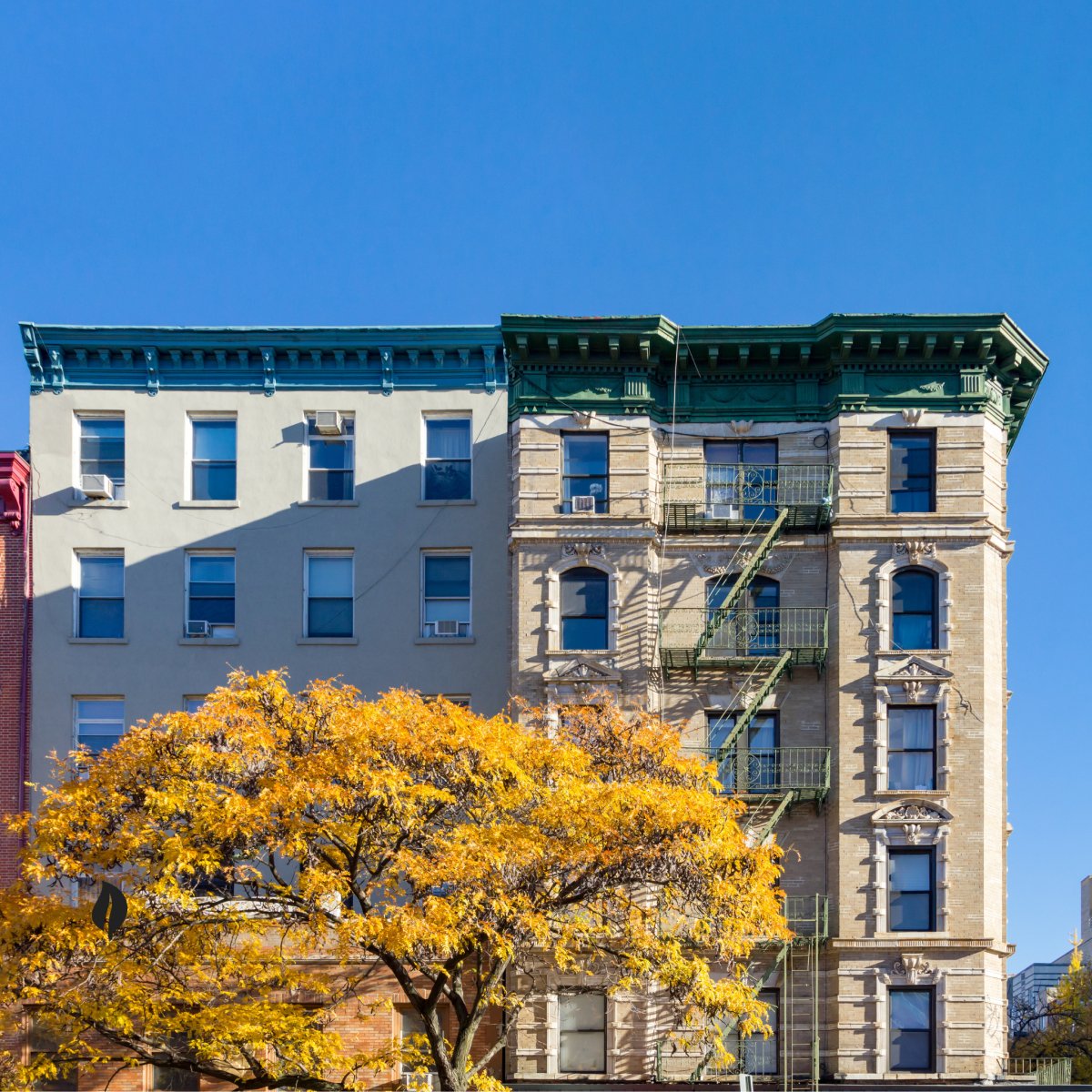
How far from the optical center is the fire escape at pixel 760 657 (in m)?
33.5

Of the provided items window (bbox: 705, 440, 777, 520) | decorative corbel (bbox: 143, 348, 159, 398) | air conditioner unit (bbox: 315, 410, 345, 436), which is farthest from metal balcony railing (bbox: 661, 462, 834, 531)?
decorative corbel (bbox: 143, 348, 159, 398)

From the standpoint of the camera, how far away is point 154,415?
122ft

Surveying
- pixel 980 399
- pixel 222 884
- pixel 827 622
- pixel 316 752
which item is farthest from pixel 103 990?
pixel 980 399

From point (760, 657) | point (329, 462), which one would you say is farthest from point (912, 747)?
point (329, 462)

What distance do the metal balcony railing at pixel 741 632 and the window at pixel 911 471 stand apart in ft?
9.84

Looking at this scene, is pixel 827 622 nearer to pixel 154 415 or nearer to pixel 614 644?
pixel 614 644

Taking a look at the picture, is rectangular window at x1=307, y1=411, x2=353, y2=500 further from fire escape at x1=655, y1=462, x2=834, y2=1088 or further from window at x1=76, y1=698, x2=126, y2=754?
fire escape at x1=655, y1=462, x2=834, y2=1088

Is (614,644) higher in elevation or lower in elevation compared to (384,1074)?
higher

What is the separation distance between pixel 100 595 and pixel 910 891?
18.8m

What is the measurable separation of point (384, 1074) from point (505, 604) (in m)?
10.2

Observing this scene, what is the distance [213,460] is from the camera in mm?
37406

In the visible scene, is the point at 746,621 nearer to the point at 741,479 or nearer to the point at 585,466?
the point at 741,479

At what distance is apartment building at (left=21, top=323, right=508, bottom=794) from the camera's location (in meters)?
36.4

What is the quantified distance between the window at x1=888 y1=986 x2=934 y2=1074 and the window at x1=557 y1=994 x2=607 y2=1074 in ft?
19.3
